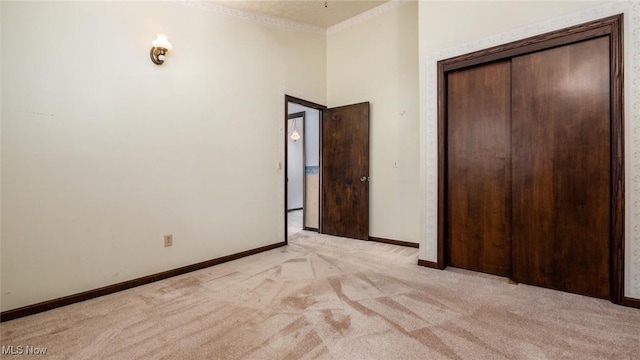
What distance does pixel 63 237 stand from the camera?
2.29m

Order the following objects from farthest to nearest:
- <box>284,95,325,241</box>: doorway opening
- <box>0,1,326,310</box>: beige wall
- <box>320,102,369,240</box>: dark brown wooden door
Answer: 1. <box>284,95,325,241</box>: doorway opening
2. <box>320,102,369,240</box>: dark brown wooden door
3. <box>0,1,326,310</box>: beige wall

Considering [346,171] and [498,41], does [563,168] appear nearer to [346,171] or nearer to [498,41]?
[498,41]

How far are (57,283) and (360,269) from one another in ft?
8.27

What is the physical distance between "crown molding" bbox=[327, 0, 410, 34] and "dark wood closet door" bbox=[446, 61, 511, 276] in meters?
1.70

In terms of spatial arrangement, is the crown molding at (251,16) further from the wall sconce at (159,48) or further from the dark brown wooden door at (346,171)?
the dark brown wooden door at (346,171)

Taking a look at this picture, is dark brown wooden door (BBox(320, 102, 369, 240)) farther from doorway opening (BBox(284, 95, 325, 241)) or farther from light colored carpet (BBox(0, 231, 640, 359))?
light colored carpet (BBox(0, 231, 640, 359))

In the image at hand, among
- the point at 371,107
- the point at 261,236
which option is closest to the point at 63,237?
the point at 261,236

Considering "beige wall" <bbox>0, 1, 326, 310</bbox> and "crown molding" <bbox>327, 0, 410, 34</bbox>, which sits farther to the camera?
"crown molding" <bbox>327, 0, 410, 34</bbox>

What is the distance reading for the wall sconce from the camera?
106 inches

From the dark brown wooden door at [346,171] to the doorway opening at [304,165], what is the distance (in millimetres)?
184

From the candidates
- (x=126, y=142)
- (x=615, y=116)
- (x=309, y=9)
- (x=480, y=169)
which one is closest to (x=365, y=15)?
(x=309, y=9)

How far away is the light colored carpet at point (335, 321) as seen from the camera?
1.68 metres

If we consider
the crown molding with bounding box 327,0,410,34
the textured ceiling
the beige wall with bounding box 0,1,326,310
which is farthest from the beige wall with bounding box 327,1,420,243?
the beige wall with bounding box 0,1,326,310

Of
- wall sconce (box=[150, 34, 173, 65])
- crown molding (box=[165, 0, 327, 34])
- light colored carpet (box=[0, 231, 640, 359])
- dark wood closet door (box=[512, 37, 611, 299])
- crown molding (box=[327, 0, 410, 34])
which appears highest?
crown molding (box=[327, 0, 410, 34])
